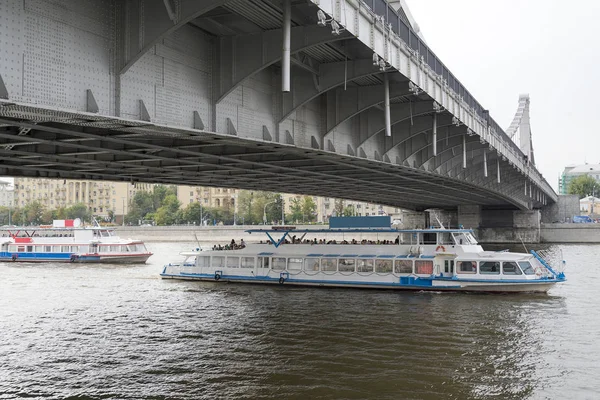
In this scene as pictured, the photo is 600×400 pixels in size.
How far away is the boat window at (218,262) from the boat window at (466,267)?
50.1ft

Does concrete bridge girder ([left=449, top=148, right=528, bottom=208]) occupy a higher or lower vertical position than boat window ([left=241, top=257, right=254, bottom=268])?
higher

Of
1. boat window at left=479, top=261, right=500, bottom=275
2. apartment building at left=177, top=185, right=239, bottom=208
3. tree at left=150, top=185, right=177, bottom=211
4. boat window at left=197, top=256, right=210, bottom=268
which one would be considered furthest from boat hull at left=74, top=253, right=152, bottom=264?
tree at left=150, top=185, right=177, bottom=211

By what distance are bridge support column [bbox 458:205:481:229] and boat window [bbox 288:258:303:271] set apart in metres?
59.2

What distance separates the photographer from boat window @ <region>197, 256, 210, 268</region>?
40250mm

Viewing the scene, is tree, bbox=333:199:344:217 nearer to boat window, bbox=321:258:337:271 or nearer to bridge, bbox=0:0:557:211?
boat window, bbox=321:258:337:271

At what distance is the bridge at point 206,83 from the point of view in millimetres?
11969

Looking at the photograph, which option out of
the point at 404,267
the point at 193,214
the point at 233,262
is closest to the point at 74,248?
the point at 233,262

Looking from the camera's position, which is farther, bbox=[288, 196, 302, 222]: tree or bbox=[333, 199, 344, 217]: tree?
bbox=[333, 199, 344, 217]: tree

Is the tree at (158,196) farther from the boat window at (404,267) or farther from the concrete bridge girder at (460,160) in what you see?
the boat window at (404,267)

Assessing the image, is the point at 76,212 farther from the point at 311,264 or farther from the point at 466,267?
the point at 466,267

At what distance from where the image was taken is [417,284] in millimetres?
34000

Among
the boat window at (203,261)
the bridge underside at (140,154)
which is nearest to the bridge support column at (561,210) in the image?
the bridge underside at (140,154)

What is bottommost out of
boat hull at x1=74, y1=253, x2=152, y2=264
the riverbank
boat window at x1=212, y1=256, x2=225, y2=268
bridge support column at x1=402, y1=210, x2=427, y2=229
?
boat hull at x1=74, y1=253, x2=152, y2=264

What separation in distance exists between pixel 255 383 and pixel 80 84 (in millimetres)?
9004
